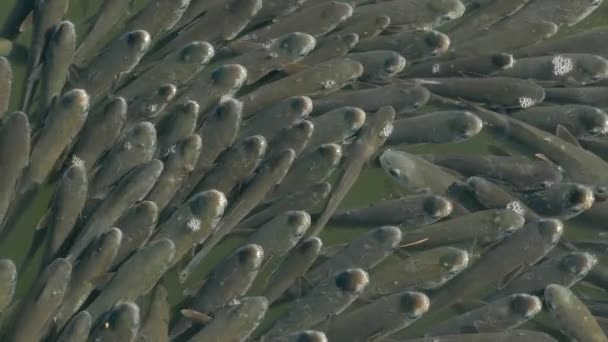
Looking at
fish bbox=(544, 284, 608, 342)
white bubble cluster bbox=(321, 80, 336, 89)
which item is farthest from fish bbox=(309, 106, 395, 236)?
fish bbox=(544, 284, 608, 342)

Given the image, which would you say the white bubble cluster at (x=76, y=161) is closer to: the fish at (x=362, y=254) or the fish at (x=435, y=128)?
the fish at (x=362, y=254)

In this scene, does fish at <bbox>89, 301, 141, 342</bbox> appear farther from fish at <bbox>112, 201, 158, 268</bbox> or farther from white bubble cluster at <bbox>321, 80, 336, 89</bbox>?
white bubble cluster at <bbox>321, 80, 336, 89</bbox>

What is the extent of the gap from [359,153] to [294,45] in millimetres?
810

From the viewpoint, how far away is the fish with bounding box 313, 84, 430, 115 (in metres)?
5.01

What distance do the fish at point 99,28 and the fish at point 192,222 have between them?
1259 millimetres

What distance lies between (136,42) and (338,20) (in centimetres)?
125

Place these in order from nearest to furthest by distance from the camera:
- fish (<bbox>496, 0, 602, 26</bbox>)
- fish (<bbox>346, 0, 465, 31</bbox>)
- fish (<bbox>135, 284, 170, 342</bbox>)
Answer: fish (<bbox>135, 284, 170, 342</bbox>) → fish (<bbox>346, 0, 465, 31</bbox>) → fish (<bbox>496, 0, 602, 26</bbox>)

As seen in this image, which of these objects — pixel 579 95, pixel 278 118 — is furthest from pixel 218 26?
pixel 579 95

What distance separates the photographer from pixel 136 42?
496cm

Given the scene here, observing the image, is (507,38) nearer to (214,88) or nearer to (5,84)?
(214,88)

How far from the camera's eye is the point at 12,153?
4527 millimetres

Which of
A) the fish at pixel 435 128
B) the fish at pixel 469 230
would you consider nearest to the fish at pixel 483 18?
the fish at pixel 435 128

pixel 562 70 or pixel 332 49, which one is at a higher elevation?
pixel 332 49

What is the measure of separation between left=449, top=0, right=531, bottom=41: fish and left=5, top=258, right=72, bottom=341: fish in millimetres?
2828
